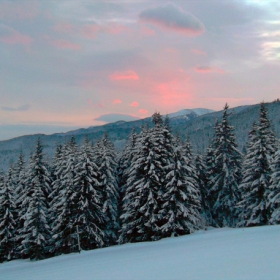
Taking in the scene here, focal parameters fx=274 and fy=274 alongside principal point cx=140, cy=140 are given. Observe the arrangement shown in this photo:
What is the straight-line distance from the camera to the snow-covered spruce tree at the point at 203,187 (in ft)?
126

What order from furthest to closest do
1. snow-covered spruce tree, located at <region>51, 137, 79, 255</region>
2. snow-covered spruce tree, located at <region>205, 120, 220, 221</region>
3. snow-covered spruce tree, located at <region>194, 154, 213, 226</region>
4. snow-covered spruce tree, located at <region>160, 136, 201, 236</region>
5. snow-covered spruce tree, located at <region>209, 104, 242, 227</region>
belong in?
1. snow-covered spruce tree, located at <region>194, 154, 213, 226</region>
2. snow-covered spruce tree, located at <region>205, 120, 220, 221</region>
3. snow-covered spruce tree, located at <region>209, 104, 242, 227</region>
4. snow-covered spruce tree, located at <region>51, 137, 79, 255</region>
5. snow-covered spruce tree, located at <region>160, 136, 201, 236</region>

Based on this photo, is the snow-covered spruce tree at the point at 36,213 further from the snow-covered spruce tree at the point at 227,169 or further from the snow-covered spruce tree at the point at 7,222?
the snow-covered spruce tree at the point at 227,169

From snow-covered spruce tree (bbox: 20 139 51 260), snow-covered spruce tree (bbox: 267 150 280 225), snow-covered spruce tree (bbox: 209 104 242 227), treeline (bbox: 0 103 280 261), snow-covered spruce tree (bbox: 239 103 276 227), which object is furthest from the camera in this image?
snow-covered spruce tree (bbox: 209 104 242 227)

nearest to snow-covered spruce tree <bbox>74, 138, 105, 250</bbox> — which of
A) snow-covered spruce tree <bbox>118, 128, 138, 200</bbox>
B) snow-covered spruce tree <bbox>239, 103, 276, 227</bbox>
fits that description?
snow-covered spruce tree <bbox>118, 128, 138, 200</bbox>

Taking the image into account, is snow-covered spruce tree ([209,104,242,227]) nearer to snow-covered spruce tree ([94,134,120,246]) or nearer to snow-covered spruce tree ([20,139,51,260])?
snow-covered spruce tree ([94,134,120,246])

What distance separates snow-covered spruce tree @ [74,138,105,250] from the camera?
30.2 m

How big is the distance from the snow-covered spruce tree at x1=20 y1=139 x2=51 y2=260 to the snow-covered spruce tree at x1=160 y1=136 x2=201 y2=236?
48.2 feet

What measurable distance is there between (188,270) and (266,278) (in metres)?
2.92

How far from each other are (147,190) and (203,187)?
13.4m

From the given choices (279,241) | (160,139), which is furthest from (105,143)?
(279,241)

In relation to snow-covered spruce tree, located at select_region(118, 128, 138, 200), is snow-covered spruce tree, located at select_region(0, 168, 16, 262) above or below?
below

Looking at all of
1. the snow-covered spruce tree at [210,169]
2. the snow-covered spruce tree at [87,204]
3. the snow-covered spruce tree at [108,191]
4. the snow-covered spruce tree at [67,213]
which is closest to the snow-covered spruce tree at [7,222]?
the snow-covered spruce tree at [67,213]

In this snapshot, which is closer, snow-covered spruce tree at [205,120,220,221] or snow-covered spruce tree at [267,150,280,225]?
snow-covered spruce tree at [267,150,280,225]

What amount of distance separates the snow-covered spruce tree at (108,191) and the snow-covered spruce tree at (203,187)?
11994mm
